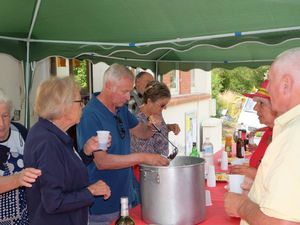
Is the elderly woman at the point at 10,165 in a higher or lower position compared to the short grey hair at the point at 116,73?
lower

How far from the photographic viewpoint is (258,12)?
114 inches

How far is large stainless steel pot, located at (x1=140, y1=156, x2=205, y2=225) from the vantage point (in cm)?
163

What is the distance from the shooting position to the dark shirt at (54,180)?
66.0 inches

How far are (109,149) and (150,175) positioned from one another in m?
0.73

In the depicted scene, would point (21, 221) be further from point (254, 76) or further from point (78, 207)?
point (254, 76)

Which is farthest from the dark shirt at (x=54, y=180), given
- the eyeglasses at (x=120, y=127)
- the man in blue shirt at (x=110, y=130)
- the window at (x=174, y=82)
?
the window at (x=174, y=82)

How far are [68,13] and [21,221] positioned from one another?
1638mm

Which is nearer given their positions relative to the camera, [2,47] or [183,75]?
[2,47]

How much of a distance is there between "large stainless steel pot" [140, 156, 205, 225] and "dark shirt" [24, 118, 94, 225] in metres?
0.30

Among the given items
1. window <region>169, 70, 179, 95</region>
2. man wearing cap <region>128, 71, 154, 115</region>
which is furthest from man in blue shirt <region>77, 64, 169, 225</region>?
window <region>169, 70, 179, 95</region>

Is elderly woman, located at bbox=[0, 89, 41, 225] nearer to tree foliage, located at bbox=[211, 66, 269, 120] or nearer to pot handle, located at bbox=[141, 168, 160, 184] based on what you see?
pot handle, located at bbox=[141, 168, 160, 184]

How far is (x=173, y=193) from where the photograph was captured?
1.63 meters

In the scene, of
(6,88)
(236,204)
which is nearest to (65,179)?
(236,204)

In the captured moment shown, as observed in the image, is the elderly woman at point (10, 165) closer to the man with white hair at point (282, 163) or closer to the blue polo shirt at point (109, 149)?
the blue polo shirt at point (109, 149)
